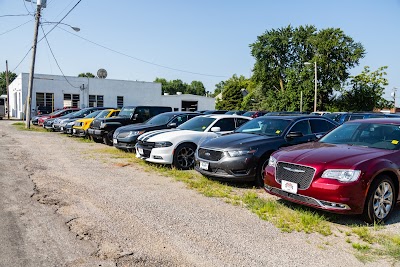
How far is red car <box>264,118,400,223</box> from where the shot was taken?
4.94 m

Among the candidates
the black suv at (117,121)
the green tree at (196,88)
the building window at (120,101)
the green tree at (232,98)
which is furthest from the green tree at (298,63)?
the green tree at (196,88)

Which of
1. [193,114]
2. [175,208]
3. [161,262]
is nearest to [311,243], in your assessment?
[161,262]

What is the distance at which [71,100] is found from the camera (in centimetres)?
4294

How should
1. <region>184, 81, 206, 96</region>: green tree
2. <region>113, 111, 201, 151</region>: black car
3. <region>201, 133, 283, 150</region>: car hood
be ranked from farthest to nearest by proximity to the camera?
<region>184, 81, 206, 96</region>: green tree
<region>113, 111, 201, 151</region>: black car
<region>201, 133, 283, 150</region>: car hood

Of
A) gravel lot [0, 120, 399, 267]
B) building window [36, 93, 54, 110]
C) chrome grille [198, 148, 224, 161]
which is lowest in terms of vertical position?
gravel lot [0, 120, 399, 267]

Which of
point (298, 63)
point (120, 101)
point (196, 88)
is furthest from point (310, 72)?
point (196, 88)

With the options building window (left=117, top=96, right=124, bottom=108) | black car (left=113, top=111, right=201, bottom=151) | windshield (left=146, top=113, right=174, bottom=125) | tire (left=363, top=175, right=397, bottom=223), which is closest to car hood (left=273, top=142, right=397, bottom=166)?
tire (left=363, top=175, right=397, bottom=223)

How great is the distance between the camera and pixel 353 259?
3.99 m

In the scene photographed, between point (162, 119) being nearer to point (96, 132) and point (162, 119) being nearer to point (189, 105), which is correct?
point (96, 132)

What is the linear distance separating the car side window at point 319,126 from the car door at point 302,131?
15 cm

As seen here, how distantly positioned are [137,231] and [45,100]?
134ft

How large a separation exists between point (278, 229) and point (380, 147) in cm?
234

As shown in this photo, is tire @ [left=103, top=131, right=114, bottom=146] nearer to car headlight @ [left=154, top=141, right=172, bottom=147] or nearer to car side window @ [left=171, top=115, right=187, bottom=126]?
car side window @ [left=171, top=115, right=187, bottom=126]

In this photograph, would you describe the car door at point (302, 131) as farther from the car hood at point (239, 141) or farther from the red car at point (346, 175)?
the red car at point (346, 175)
